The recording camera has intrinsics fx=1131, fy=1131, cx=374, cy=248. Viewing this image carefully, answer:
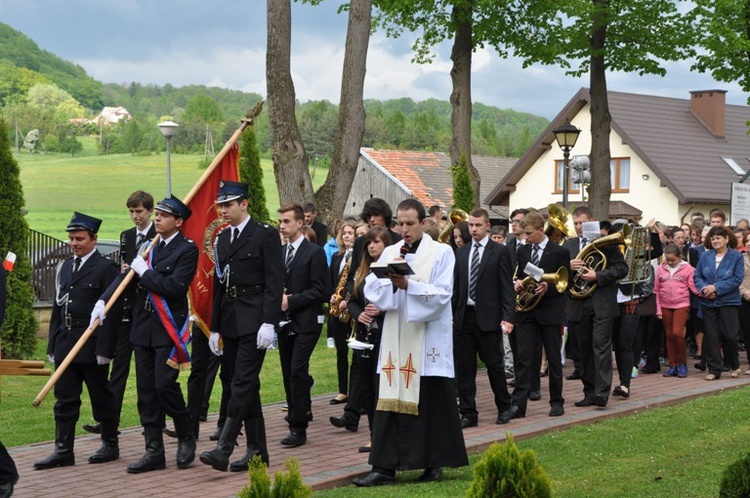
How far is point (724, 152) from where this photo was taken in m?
53.2

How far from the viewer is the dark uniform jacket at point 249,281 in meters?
8.99

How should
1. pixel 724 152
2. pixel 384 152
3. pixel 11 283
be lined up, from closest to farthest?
pixel 11 283, pixel 724 152, pixel 384 152

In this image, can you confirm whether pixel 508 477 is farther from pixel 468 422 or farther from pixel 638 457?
pixel 468 422

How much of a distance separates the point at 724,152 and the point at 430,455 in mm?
47914

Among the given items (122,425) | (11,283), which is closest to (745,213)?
(11,283)

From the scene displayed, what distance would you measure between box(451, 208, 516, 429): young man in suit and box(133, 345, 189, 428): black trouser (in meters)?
3.27

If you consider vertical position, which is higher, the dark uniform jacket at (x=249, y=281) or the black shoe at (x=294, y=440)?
the dark uniform jacket at (x=249, y=281)

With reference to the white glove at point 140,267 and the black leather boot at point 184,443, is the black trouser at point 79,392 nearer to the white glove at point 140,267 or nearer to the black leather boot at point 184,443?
the black leather boot at point 184,443

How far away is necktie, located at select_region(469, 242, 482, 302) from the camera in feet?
37.6

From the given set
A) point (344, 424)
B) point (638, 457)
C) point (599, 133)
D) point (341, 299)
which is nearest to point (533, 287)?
point (341, 299)

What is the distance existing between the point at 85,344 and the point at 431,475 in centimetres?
312

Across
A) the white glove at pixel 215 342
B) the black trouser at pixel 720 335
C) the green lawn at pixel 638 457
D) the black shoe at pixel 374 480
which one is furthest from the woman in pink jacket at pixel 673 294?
the white glove at pixel 215 342

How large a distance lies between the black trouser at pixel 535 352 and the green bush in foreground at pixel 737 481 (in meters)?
6.03

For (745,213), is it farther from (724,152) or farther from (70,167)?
(70,167)
